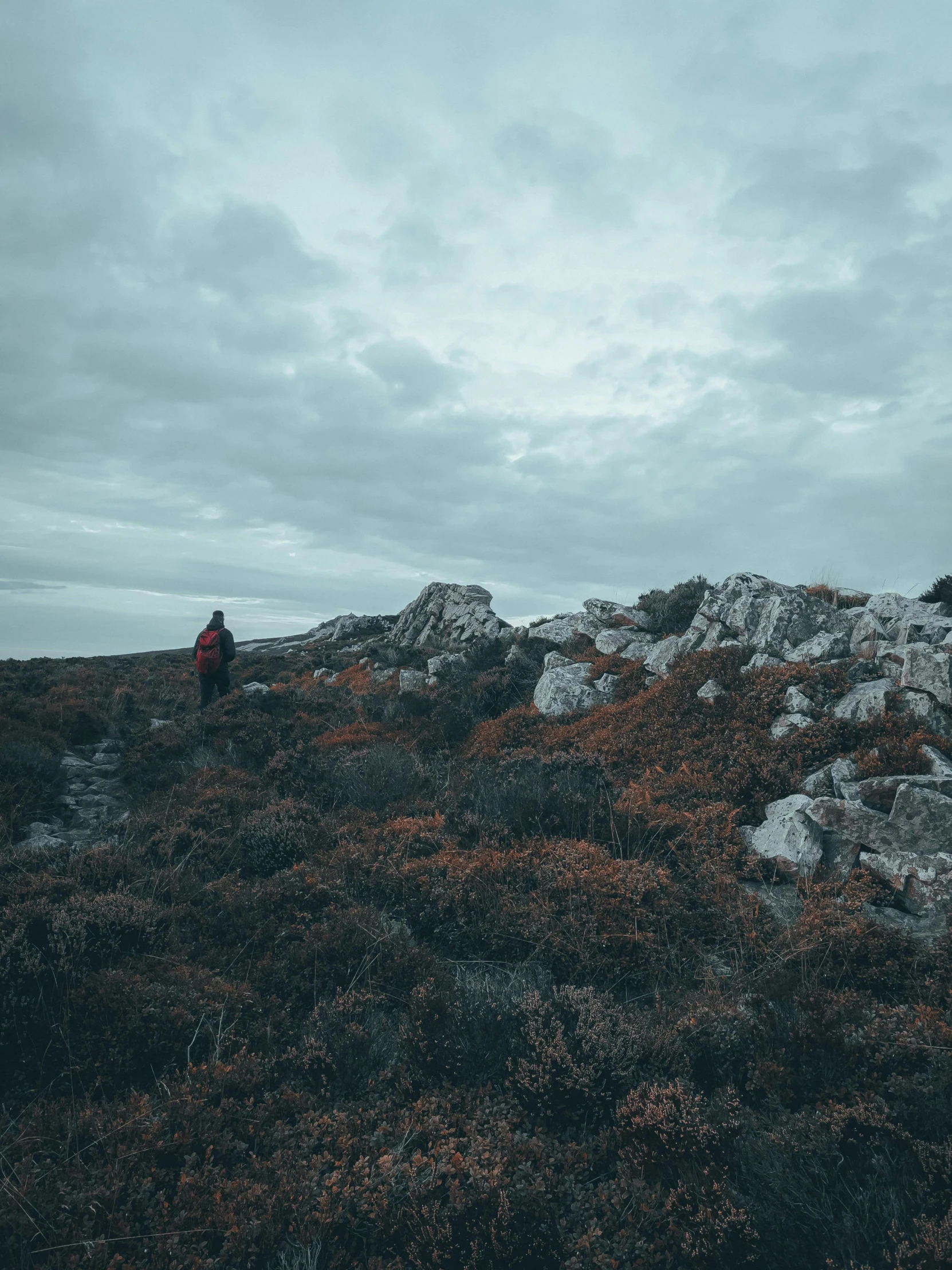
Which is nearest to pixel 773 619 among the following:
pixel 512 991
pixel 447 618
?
pixel 512 991

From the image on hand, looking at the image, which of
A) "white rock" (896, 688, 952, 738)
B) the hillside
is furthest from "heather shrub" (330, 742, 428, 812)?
"white rock" (896, 688, 952, 738)

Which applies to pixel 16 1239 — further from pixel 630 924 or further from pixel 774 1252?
pixel 630 924

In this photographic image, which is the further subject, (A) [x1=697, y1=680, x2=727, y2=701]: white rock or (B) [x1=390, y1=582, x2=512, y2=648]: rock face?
(B) [x1=390, y1=582, x2=512, y2=648]: rock face

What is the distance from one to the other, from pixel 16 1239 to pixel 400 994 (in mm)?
2774

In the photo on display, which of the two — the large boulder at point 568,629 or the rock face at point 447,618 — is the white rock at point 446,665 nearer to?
the large boulder at point 568,629

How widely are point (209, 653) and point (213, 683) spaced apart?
89 cm

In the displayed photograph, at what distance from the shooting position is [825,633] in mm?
11914

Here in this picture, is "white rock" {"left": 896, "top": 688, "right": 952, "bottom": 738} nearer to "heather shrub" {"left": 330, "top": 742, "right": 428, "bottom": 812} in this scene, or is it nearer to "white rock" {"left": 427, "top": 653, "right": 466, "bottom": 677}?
"heather shrub" {"left": 330, "top": 742, "right": 428, "bottom": 812}

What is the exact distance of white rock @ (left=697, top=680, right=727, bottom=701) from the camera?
1046cm

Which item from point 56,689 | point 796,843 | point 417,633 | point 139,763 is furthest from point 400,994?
point 417,633

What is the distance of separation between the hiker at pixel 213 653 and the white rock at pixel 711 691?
10730 mm

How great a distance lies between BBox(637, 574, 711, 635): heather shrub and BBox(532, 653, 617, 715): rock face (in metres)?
3.70

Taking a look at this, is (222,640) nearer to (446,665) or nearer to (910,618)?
(446,665)

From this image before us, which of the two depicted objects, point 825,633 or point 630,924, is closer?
point 630,924
